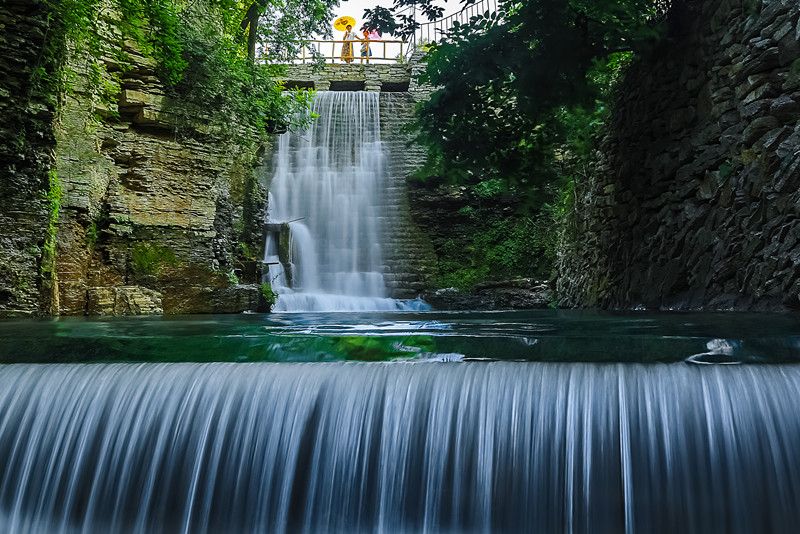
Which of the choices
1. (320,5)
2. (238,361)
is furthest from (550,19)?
(320,5)

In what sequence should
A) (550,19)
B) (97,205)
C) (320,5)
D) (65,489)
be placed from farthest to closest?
(320,5) → (97,205) → (550,19) → (65,489)

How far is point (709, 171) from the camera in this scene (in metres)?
6.47

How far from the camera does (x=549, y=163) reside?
29.9 feet

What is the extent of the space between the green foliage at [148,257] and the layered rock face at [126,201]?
1cm

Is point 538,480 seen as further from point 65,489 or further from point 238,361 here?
point 65,489

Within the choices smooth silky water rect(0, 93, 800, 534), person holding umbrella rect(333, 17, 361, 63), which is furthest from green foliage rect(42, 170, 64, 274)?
person holding umbrella rect(333, 17, 361, 63)

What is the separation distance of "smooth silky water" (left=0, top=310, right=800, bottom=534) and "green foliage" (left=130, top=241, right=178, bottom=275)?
18.2 feet

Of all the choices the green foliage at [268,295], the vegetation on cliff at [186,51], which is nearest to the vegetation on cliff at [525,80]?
the vegetation on cliff at [186,51]

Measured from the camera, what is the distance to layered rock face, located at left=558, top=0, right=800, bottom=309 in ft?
17.8

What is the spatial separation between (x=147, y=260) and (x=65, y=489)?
6354 mm

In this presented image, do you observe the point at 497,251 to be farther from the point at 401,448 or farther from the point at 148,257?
the point at 401,448

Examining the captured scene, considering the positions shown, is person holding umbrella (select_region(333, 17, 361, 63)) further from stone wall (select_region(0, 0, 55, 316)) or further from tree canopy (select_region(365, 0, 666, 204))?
stone wall (select_region(0, 0, 55, 316))

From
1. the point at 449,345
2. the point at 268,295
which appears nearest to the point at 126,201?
the point at 268,295

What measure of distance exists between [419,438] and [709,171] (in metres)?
4.80
